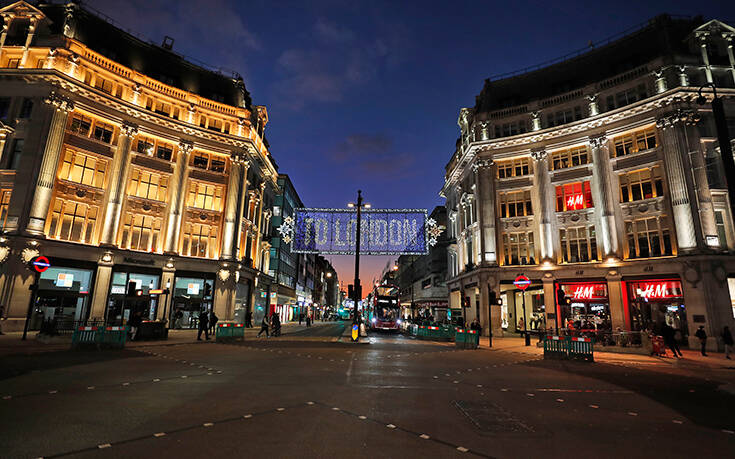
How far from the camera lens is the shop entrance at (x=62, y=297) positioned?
85.3ft

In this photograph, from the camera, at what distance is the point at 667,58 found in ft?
93.8

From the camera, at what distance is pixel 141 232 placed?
32.2m

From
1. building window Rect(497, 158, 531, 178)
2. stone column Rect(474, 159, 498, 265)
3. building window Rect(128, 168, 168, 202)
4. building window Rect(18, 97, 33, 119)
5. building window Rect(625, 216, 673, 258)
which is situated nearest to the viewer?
building window Rect(18, 97, 33, 119)

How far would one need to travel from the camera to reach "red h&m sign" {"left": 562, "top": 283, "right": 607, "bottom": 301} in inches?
1184

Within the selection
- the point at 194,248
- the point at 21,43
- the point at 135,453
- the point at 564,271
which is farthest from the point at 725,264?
the point at 21,43

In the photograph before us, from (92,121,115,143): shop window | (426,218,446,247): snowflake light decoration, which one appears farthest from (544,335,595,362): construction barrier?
(92,121,115,143): shop window

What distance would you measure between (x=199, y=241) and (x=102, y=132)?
12245 millimetres

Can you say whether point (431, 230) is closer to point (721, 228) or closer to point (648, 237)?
point (648, 237)

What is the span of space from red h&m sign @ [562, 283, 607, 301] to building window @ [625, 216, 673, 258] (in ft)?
11.5

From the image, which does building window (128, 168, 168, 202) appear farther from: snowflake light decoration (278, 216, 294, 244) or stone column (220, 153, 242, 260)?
snowflake light decoration (278, 216, 294, 244)

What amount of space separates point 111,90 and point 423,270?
58.5m

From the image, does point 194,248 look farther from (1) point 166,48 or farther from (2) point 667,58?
(2) point 667,58

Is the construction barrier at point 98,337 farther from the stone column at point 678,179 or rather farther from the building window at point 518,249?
the stone column at point 678,179

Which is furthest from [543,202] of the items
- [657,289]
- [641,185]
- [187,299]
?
[187,299]
